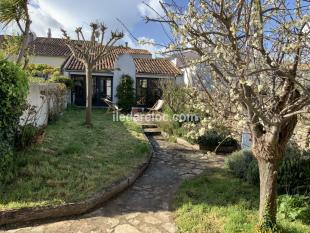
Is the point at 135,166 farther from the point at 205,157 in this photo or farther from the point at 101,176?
the point at 205,157

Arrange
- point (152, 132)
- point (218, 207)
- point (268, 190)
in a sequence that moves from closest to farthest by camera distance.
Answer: point (268, 190), point (218, 207), point (152, 132)

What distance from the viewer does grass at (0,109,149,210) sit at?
18.9ft

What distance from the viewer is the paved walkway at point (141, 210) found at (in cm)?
511

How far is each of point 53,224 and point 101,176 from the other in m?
1.79

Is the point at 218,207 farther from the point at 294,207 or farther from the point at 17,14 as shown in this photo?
the point at 17,14

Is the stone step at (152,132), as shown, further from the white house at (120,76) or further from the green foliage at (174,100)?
the white house at (120,76)

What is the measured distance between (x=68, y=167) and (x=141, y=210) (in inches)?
90.2

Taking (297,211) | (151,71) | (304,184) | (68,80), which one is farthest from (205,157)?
(151,71)

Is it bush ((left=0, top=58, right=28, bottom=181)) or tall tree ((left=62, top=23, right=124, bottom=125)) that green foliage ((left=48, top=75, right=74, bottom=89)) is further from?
bush ((left=0, top=58, right=28, bottom=181))

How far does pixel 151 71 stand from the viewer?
25.9m

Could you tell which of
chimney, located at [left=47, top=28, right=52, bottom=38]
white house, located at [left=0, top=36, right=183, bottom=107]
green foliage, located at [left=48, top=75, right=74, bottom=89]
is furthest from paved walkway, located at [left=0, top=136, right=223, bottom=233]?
chimney, located at [left=47, top=28, right=52, bottom=38]

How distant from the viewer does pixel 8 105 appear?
21.4 feet

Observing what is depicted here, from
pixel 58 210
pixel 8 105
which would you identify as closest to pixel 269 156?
pixel 58 210

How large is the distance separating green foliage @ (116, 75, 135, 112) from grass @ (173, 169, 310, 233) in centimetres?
1729
